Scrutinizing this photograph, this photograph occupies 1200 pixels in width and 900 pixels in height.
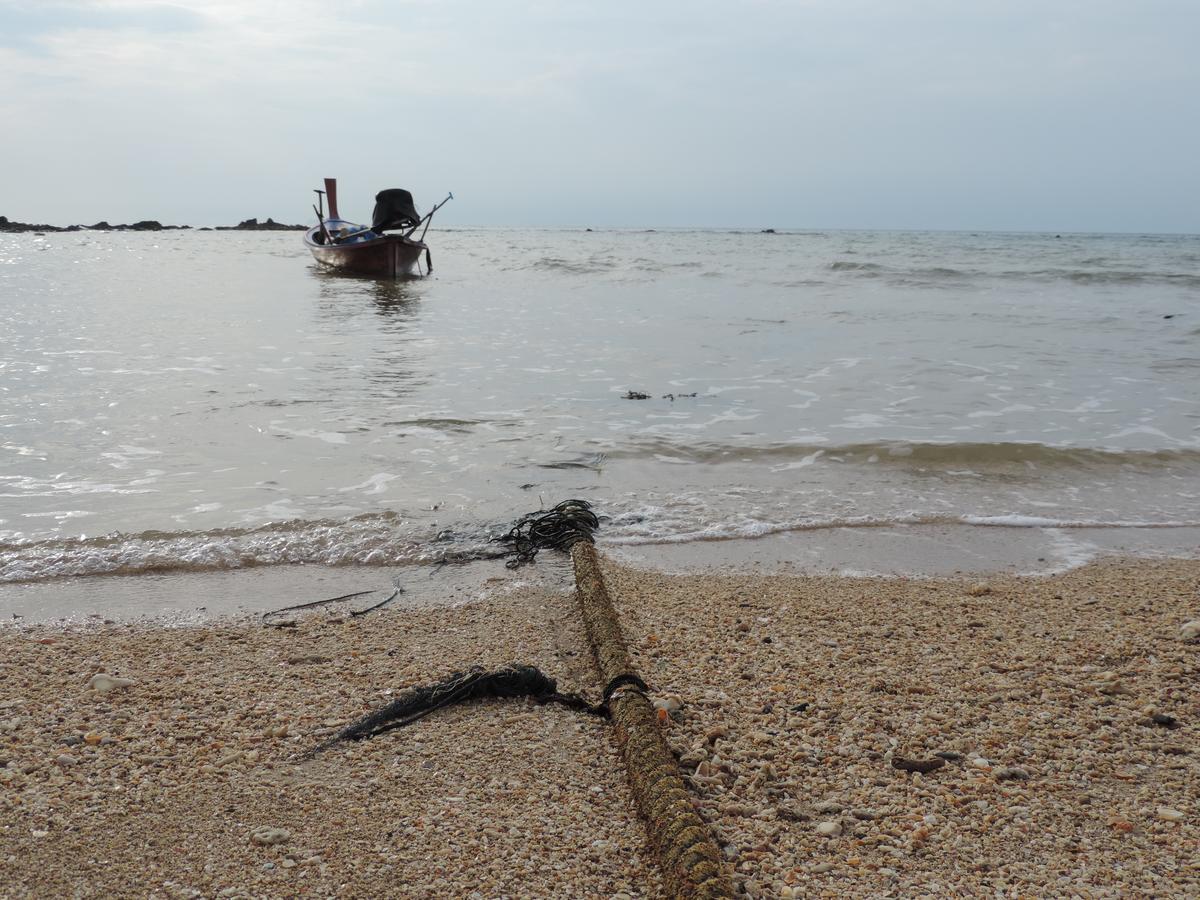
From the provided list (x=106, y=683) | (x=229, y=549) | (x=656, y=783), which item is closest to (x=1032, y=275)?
(x=229, y=549)

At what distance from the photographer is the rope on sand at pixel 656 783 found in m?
2.11

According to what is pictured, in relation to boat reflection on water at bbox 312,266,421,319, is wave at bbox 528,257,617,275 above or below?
above

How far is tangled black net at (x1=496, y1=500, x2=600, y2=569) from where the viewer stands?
5043 millimetres

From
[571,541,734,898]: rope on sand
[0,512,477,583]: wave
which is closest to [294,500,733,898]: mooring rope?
[571,541,734,898]: rope on sand

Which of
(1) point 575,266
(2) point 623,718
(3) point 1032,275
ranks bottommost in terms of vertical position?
(2) point 623,718

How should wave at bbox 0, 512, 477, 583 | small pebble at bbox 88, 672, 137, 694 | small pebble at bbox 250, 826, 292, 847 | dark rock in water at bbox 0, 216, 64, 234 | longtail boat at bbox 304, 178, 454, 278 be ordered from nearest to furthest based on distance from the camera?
small pebble at bbox 250, 826, 292, 847
small pebble at bbox 88, 672, 137, 694
wave at bbox 0, 512, 477, 583
longtail boat at bbox 304, 178, 454, 278
dark rock in water at bbox 0, 216, 64, 234

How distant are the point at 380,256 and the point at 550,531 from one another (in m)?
23.2

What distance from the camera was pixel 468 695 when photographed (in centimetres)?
318

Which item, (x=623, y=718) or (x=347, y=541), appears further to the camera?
(x=347, y=541)

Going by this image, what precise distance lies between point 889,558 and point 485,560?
8.05ft

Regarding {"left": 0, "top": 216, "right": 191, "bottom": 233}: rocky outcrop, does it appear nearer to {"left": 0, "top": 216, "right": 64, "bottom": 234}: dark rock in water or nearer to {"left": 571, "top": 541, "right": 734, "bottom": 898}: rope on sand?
{"left": 0, "top": 216, "right": 64, "bottom": 234}: dark rock in water

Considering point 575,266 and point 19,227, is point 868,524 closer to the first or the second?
point 575,266

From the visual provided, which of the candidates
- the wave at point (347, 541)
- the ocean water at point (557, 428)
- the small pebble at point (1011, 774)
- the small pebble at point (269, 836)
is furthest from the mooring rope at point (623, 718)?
the ocean water at point (557, 428)

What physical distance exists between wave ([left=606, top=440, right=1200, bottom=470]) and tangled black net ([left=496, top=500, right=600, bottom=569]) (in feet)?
6.11
